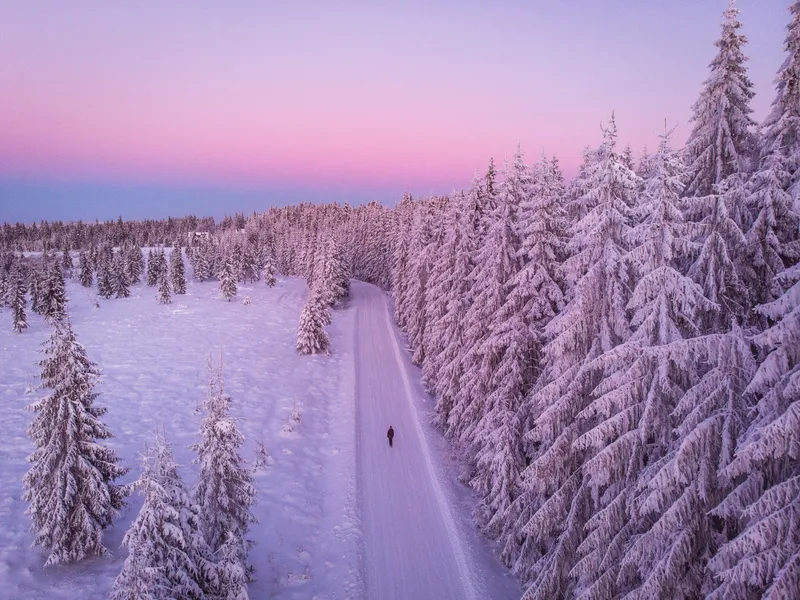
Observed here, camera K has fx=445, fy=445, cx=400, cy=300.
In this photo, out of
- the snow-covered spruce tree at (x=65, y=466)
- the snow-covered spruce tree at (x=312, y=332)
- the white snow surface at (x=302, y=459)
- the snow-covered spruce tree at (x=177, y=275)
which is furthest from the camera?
the snow-covered spruce tree at (x=177, y=275)

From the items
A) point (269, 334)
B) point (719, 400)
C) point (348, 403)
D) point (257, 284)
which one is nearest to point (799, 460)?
point (719, 400)

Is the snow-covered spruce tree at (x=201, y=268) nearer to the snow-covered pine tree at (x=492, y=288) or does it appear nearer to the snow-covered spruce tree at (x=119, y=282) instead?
the snow-covered spruce tree at (x=119, y=282)

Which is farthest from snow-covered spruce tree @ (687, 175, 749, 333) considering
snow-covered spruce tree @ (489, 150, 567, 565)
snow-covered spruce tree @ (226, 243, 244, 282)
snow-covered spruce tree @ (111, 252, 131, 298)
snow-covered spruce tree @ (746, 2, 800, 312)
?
snow-covered spruce tree @ (226, 243, 244, 282)

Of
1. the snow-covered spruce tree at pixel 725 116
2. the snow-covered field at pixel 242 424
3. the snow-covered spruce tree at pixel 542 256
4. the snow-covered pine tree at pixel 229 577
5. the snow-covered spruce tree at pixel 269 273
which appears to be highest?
the snow-covered spruce tree at pixel 725 116

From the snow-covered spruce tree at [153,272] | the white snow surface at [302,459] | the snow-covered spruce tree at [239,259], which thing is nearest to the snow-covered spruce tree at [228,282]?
the snow-covered spruce tree at [239,259]

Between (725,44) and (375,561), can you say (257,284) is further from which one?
(725,44)

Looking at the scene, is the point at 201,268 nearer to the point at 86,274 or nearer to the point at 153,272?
the point at 153,272

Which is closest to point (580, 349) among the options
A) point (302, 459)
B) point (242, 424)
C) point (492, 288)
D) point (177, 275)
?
point (492, 288)
